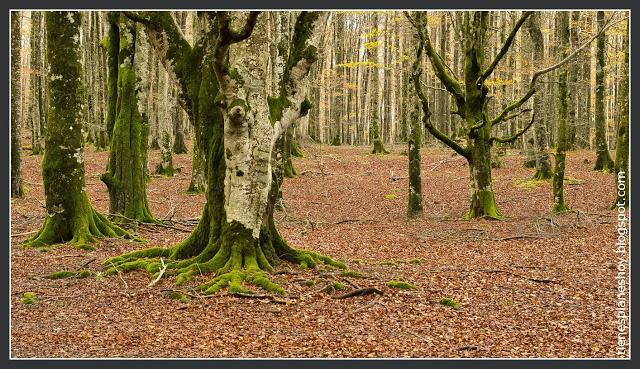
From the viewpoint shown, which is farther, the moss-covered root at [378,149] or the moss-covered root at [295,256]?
the moss-covered root at [378,149]

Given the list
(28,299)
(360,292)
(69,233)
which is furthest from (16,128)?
(360,292)

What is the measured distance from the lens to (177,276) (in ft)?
28.3

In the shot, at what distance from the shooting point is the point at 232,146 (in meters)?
8.59

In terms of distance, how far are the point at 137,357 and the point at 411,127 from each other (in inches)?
431

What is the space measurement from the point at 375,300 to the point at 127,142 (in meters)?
7.74

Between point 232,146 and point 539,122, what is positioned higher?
point 539,122

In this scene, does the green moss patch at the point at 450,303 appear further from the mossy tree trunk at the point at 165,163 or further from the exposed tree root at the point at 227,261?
the mossy tree trunk at the point at 165,163

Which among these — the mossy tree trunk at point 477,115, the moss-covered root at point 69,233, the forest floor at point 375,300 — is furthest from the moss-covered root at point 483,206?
the moss-covered root at point 69,233

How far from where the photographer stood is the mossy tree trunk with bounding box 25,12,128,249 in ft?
35.3

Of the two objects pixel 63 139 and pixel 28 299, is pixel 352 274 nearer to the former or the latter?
pixel 28 299

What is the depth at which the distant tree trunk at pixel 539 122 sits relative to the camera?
19.4m

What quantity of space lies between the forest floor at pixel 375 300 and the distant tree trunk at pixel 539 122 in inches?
187

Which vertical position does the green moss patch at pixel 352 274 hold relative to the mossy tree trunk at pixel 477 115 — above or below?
below

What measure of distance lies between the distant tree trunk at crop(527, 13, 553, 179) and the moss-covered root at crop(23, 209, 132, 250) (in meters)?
14.1
